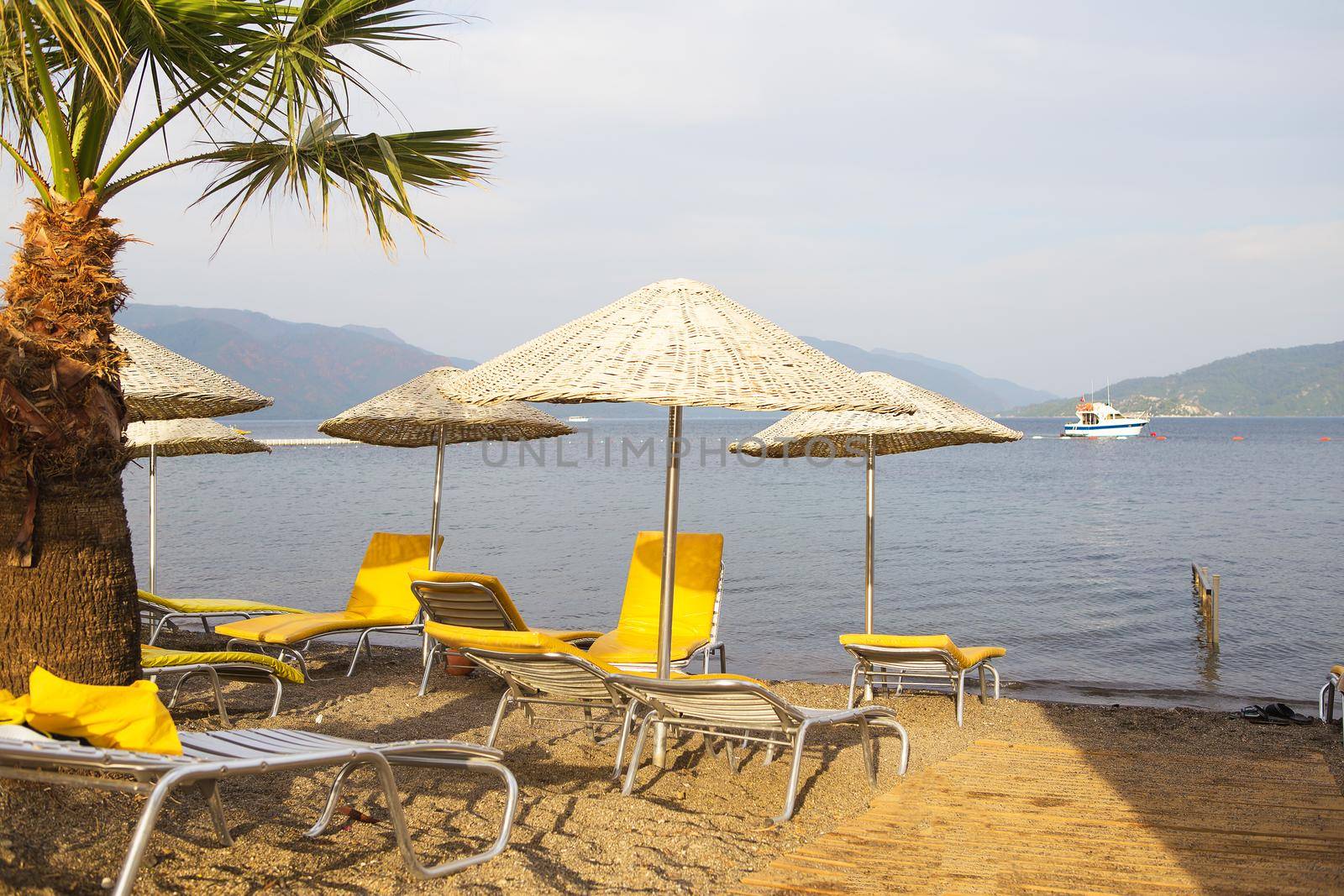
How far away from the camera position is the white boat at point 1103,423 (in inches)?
3762

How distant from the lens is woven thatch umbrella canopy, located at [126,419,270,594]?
1084cm

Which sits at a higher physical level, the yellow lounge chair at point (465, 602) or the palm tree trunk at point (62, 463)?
the palm tree trunk at point (62, 463)

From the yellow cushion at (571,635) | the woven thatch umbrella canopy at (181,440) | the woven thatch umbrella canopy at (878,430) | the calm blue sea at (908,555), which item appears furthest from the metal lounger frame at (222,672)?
Answer: the calm blue sea at (908,555)

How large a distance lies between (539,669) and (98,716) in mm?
2221

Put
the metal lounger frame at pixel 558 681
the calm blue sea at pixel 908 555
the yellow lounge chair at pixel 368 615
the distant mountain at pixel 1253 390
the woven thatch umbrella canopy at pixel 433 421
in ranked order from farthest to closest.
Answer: the distant mountain at pixel 1253 390 < the calm blue sea at pixel 908 555 < the woven thatch umbrella canopy at pixel 433 421 < the yellow lounge chair at pixel 368 615 < the metal lounger frame at pixel 558 681

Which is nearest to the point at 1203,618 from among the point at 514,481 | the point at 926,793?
the point at 926,793

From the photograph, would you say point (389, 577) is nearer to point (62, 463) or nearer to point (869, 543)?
point (869, 543)

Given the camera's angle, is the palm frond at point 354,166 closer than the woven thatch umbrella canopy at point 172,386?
Yes

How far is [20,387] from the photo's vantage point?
4.07 meters

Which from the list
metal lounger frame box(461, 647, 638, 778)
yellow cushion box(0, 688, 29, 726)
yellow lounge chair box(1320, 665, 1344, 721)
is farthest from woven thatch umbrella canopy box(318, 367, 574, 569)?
yellow lounge chair box(1320, 665, 1344, 721)

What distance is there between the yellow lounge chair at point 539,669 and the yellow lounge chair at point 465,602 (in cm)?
111

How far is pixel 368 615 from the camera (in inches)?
319

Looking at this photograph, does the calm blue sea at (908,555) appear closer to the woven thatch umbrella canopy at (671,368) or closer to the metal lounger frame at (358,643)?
the metal lounger frame at (358,643)

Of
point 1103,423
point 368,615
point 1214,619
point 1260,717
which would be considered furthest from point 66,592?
point 1103,423
